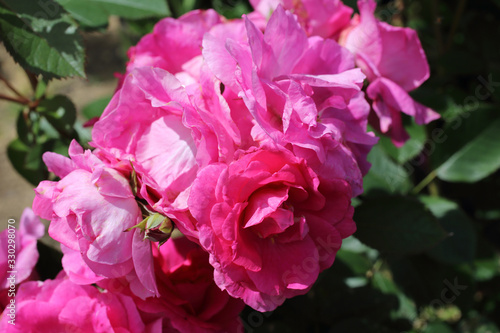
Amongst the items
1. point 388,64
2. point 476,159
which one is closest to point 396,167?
point 476,159

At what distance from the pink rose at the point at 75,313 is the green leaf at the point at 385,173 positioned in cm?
59

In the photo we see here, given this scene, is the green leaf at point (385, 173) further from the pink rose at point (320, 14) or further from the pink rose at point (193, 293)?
the pink rose at point (193, 293)

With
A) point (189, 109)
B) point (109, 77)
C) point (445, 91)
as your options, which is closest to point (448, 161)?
point (445, 91)

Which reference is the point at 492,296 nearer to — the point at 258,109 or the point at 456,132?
the point at 456,132

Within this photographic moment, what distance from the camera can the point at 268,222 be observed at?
0.53 m

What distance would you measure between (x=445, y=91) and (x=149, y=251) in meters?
1.05

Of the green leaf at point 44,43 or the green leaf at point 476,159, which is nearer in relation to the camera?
the green leaf at point 44,43

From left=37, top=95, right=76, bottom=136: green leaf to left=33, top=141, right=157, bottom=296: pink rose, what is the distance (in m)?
0.31

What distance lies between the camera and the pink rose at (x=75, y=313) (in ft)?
1.87

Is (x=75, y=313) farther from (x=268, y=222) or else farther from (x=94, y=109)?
(x=94, y=109)

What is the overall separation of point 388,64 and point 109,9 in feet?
1.81

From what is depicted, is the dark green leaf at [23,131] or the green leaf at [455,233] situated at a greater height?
the dark green leaf at [23,131]

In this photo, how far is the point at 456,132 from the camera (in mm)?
1048

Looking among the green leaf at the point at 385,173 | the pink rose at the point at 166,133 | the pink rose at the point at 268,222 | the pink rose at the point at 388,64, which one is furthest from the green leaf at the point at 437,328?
the pink rose at the point at 166,133
